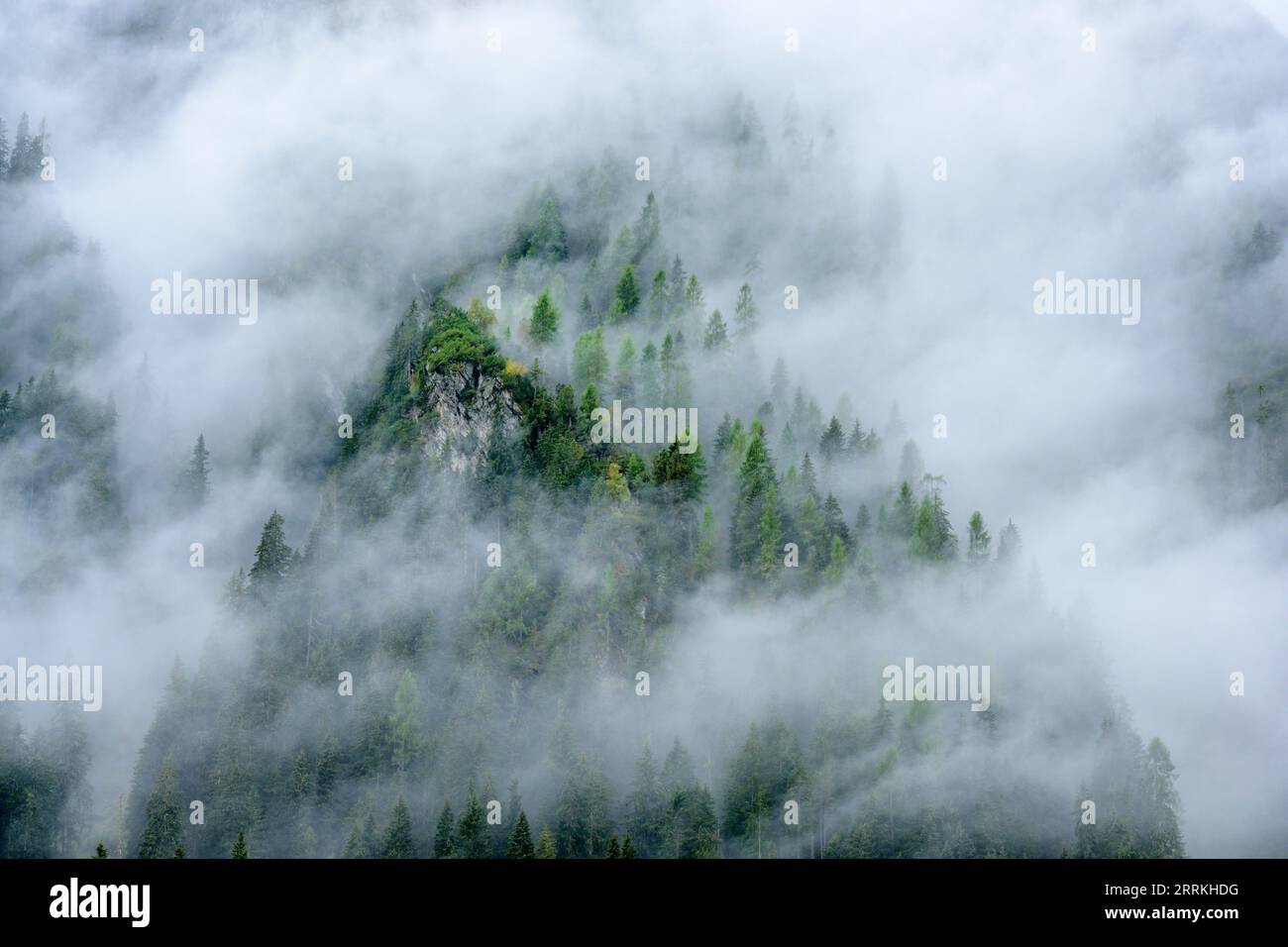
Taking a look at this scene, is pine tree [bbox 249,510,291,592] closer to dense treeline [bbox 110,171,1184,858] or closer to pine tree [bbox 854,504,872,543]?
dense treeline [bbox 110,171,1184,858]

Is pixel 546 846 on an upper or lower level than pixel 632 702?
lower

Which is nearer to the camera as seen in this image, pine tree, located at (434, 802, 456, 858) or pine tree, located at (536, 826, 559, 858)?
pine tree, located at (536, 826, 559, 858)

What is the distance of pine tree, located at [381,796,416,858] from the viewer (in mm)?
167250

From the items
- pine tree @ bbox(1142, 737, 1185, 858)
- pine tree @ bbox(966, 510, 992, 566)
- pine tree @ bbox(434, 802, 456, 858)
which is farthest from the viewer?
pine tree @ bbox(966, 510, 992, 566)

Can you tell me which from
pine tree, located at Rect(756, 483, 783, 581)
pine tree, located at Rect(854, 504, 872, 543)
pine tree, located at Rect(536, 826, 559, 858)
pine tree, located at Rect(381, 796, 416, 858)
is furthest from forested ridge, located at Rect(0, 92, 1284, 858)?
pine tree, located at Rect(536, 826, 559, 858)

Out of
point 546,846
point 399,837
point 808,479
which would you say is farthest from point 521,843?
point 808,479

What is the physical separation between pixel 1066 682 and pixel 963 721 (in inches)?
677

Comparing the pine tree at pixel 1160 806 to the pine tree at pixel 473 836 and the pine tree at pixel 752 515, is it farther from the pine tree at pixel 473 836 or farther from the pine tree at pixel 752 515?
the pine tree at pixel 473 836

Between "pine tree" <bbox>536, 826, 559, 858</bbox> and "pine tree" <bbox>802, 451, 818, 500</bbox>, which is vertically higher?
"pine tree" <bbox>802, 451, 818, 500</bbox>

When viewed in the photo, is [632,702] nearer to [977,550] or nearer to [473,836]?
[473,836]

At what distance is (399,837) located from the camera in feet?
550

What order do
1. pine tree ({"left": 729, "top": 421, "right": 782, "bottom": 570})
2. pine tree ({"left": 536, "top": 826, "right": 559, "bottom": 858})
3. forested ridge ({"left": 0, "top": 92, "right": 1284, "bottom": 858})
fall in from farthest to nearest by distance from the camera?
pine tree ({"left": 729, "top": 421, "right": 782, "bottom": 570})
forested ridge ({"left": 0, "top": 92, "right": 1284, "bottom": 858})
pine tree ({"left": 536, "top": 826, "right": 559, "bottom": 858})

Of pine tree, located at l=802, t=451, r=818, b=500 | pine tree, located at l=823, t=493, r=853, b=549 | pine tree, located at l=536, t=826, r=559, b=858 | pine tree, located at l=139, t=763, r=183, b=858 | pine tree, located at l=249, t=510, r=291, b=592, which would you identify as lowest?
pine tree, located at l=536, t=826, r=559, b=858
